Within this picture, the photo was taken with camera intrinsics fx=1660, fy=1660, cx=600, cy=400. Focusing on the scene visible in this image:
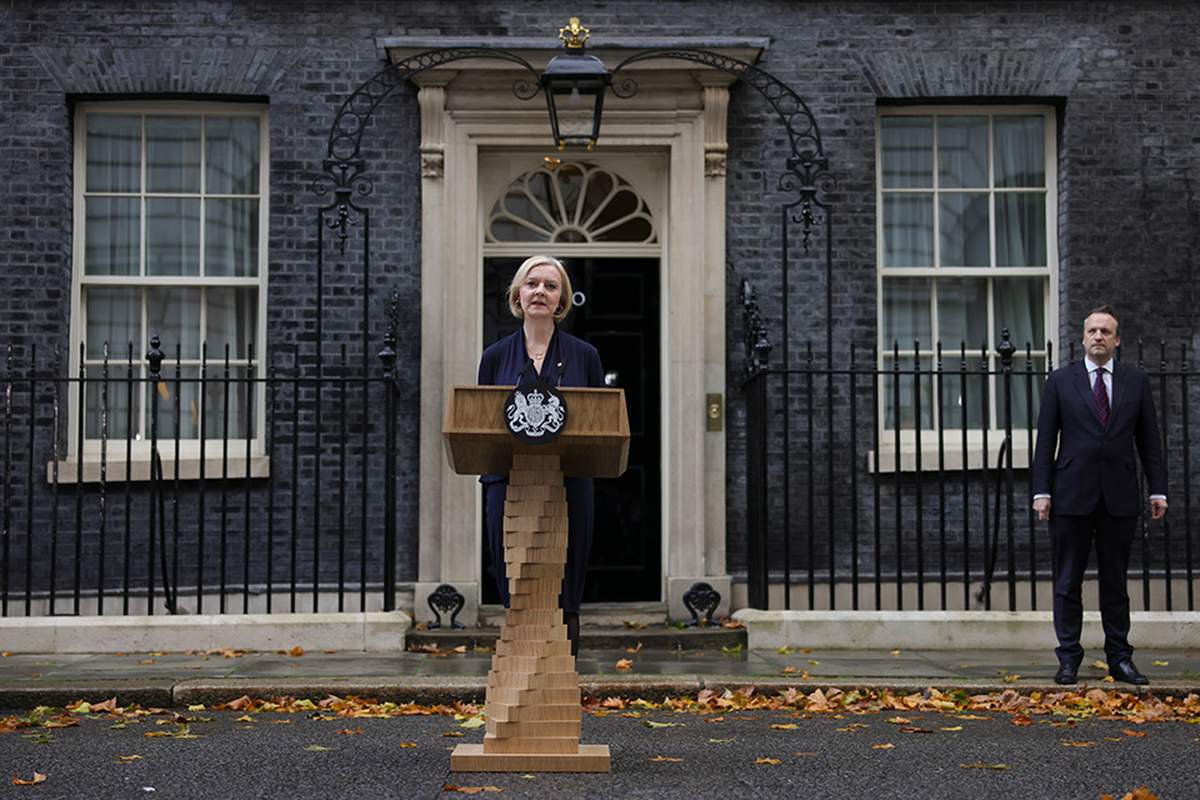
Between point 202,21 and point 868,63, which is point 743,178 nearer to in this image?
point 868,63

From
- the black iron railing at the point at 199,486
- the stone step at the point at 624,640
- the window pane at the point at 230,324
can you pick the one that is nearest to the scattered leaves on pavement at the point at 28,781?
the stone step at the point at 624,640

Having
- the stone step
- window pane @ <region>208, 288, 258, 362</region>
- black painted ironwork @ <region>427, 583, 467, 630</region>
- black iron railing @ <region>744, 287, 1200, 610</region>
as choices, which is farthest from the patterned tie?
window pane @ <region>208, 288, 258, 362</region>

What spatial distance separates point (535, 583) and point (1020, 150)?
6.86 m

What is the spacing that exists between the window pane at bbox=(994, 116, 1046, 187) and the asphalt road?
203 inches

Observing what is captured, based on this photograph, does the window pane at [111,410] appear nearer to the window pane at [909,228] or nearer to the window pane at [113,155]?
the window pane at [113,155]

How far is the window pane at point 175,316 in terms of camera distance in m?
11.0

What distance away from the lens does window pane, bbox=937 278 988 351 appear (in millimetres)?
11234

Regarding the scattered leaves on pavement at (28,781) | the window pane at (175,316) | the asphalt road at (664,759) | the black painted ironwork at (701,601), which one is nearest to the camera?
the asphalt road at (664,759)

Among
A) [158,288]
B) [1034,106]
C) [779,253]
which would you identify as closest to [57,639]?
[158,288]

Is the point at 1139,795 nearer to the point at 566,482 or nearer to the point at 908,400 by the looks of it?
the point at 566,482

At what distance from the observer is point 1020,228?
11273mm

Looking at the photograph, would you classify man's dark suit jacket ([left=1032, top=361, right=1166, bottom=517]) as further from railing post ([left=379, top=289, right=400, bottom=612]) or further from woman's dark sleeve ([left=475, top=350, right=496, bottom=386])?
railing post ([left=379, top=289, right=400, bottom=612])

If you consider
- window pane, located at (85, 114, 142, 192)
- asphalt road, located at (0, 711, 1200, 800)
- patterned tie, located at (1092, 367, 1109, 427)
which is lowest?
asphalt road, located at (0, 711, 1200, 800)

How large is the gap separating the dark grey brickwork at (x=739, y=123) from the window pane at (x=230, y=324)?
1.19 feet
